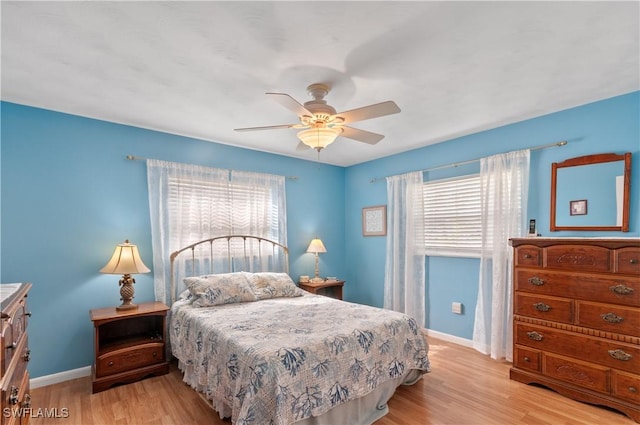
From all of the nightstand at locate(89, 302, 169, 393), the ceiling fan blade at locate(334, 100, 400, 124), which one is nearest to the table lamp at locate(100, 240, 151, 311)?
the nightstand at locate(89, 302, 169, 393)

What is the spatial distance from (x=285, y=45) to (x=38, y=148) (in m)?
2.56

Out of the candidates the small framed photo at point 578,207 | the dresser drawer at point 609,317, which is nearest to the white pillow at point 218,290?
the dresser drawer at point 609,317

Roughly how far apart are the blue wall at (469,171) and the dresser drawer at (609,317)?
69 cm

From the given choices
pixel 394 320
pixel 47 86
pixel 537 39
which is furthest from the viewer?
pixel 394 320

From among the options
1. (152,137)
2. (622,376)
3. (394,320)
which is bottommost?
(622,376)

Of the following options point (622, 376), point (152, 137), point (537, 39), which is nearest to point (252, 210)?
point (152, 137)

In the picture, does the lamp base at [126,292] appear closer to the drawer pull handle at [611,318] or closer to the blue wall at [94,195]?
the blue wall at [94,195]

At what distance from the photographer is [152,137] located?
349 centimetres

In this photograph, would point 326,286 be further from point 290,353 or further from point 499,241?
point 290,353

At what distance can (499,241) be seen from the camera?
336 cm

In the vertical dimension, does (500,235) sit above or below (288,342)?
above

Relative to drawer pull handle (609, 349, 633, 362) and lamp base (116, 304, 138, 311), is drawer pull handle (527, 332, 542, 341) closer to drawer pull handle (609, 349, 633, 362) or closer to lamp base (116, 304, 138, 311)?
drawer pull handle (609, 349, 633, 362)

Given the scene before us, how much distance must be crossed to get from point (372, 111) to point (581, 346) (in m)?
2.46

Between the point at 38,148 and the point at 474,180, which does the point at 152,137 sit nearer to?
the point at 38,148
